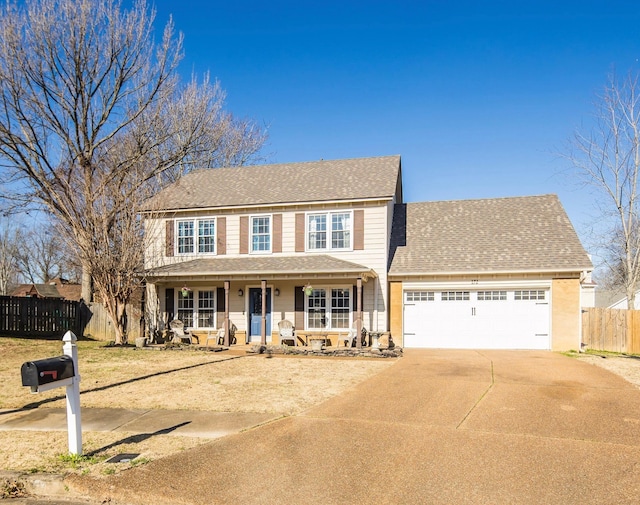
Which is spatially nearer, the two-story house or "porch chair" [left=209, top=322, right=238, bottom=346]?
the two-story house

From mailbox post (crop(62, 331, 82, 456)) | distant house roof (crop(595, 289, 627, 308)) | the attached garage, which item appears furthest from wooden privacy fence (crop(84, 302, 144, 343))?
distant house roof (crop(595, 289, 627, 308))

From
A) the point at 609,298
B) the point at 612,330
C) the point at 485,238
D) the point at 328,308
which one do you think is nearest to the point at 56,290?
the point at 328,308

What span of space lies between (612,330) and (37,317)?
850 inches

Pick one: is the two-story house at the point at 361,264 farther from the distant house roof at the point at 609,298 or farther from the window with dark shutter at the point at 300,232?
the distant house roof at the point at 609,298

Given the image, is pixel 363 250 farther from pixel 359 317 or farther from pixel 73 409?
pixel 73 409

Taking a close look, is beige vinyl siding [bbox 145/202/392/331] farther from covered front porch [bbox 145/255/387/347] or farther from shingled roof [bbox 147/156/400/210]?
shingled roof [bbox 147/156/400/210]

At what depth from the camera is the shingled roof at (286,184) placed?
18.8m

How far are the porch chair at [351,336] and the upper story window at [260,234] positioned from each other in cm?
431

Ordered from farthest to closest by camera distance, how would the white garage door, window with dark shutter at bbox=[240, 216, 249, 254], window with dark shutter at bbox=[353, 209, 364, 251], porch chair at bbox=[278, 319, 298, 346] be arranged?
window with dark shutter at bbox=[240, 216, 249, 254], window with dark shutter at bbox=[353, 209, 364, 251], porch chair at bbox=[278, 319, 298, 346], the white garage door

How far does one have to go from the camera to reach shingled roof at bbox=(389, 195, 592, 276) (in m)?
17.2

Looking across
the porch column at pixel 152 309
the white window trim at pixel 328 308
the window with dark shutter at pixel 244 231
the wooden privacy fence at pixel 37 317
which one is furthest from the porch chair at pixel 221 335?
the wooden privacy fence at pixel 37 317

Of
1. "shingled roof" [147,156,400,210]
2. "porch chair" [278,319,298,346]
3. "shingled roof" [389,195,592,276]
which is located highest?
"shingled roof" [147,156,400,210]

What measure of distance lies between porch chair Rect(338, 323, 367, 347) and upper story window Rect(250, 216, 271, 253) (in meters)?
4.31

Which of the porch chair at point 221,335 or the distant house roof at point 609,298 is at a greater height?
the porch chair at point 221,335
